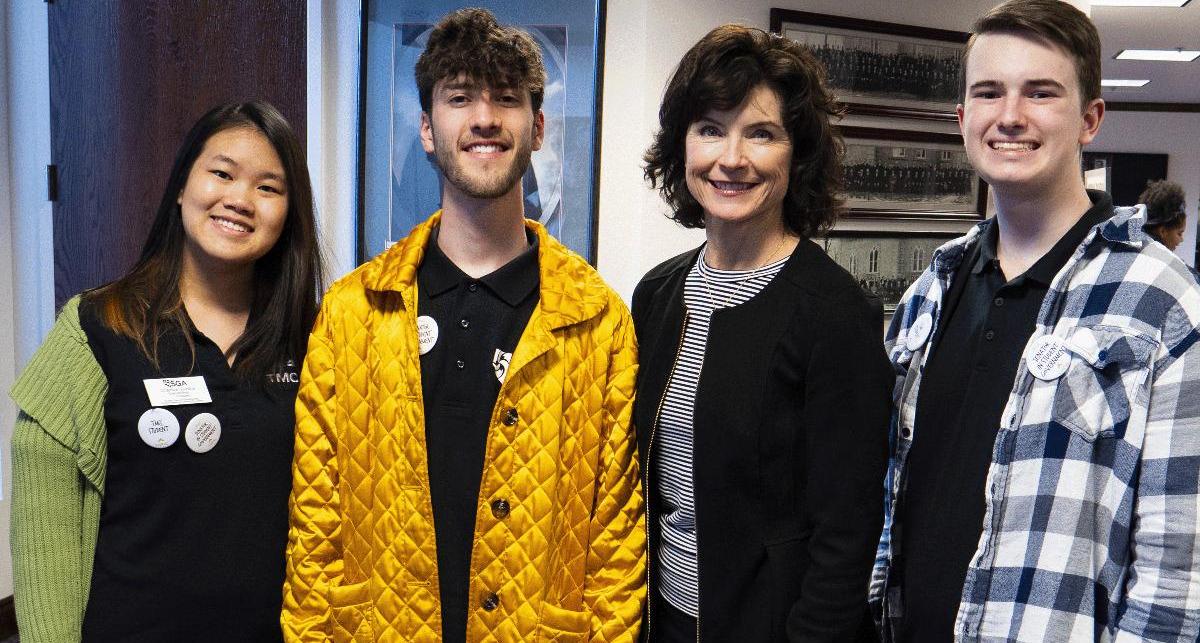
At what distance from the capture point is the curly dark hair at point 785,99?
1.52m

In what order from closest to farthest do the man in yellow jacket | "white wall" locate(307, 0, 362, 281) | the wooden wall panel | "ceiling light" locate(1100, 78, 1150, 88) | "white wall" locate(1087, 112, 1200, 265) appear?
the man in yellow jacket → the wooden wall panel → "white wall" locate(307, 0, 362, 281) → "ceiling light" locate(1100, 78, 1150, 88) → "white wall" locate(1087, 112, 1200, 265)

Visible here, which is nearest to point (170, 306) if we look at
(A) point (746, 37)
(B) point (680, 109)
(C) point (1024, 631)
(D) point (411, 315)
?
(D) point (411, 315)

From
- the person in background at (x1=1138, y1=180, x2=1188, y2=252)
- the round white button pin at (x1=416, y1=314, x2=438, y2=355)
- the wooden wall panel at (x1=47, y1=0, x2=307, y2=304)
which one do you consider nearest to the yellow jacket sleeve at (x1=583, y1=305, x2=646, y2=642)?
the round white button pin at (x1=416, y1=314, x2=438, y2=355)

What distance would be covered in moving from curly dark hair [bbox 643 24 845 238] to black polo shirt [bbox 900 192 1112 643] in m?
0.33

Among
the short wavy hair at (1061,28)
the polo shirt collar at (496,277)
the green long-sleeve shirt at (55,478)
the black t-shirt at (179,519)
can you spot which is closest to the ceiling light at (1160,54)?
the short wavy hair at (1061,28)

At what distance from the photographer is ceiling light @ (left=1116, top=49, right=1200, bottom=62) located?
7316 millimetres

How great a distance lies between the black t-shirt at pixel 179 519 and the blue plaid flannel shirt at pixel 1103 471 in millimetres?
1281

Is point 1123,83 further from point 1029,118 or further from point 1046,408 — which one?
point 1046,408

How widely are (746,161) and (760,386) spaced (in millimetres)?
407

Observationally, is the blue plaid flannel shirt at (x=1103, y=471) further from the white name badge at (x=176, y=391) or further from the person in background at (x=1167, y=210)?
the person in background at (x=1167, y=210)

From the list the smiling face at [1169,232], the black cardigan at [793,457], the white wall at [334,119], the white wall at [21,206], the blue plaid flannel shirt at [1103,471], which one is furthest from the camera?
A: the smiling face at [1169,232]

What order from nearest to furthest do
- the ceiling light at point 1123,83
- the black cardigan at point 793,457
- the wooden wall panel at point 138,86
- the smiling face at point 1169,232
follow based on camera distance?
1. the black cardigan at point 793,457
2. the wooden wall panel at point 138,86
3. the smiling face at point 1169,232
4. the ceiling light at point 1123,83

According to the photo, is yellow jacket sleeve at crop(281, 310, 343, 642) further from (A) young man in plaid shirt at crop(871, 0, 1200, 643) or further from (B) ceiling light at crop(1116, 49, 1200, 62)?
(B) ceiling light at crop(1116, 49, 1200, 62)

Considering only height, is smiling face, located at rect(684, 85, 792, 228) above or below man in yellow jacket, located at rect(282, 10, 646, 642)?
above
